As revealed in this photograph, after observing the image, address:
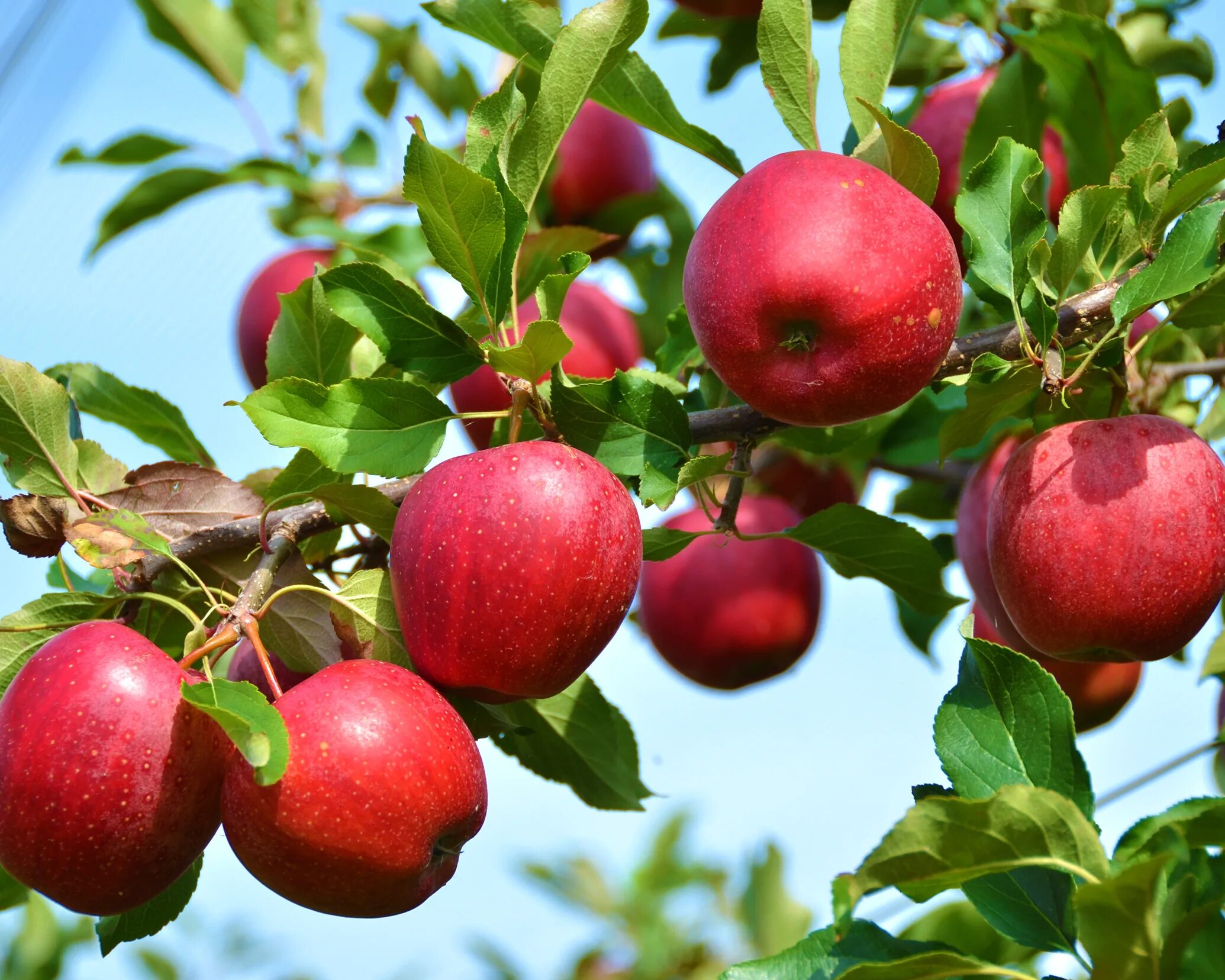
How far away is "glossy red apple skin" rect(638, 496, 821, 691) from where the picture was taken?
194 centimetres

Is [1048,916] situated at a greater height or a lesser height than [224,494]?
lesser

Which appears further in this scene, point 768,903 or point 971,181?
point 768,903

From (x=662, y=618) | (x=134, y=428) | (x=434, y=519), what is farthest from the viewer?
(x=662, y=618)

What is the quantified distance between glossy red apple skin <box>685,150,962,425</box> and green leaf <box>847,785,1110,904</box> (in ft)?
1.19

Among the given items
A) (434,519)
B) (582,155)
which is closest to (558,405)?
(434,519)

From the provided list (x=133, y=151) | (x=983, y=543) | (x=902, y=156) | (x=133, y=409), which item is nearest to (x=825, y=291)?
(x=902, y=156)

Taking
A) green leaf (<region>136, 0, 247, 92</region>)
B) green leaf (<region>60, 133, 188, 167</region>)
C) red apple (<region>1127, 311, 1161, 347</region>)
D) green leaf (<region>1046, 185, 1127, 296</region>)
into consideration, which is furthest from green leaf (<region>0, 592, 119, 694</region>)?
green leaf (<region>136, 0, 247, 92</region>)

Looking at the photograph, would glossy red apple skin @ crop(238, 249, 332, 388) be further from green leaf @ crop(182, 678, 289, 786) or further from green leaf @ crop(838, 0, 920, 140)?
green leaf @ crop(182, 678, 289, 786)

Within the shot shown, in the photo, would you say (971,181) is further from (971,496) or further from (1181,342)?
(1181,342)

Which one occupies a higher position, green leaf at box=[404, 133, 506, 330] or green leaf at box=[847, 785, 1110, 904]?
green leaf at box=[404, 133, 506, 330]

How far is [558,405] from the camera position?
3.55 feet

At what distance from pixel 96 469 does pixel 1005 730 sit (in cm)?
91

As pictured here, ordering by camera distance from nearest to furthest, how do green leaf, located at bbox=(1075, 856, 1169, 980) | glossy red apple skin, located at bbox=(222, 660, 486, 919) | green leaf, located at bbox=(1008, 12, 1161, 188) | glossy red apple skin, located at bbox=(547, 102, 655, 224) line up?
green leaf, located at bbox=(1075, 856, 1169, 980) → glossy red apple skin, located at bbox=(222, 660, 486, 919) → green leaf, located at bbox=(1008, 12, 1161, 188) → glossy red apple skin, located at bbox=(547, 102, 655, 224)

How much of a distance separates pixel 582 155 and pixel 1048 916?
5.54 ft
